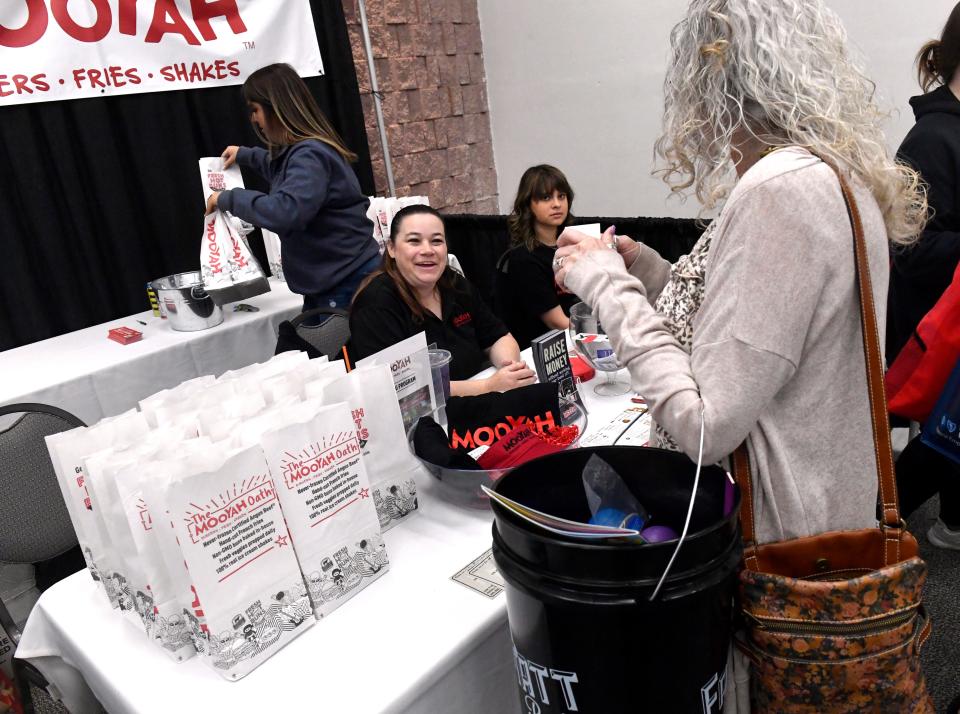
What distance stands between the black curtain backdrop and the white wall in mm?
1781

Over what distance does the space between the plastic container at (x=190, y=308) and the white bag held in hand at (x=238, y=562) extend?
204 cm

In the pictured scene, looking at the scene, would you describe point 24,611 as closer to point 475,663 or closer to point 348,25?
point 475,663

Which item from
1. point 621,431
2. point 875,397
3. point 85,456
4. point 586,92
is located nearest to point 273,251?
point 586,92

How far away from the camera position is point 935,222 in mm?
1899

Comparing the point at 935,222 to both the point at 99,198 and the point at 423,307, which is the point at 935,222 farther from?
the point at 99,198

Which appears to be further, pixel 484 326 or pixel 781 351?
pixel 484 326

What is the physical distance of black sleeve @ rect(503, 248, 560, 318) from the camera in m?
2.79

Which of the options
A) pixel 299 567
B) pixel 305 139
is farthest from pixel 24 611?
pixel 305 139

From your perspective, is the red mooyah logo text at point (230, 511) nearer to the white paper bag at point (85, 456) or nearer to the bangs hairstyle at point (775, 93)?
the white paper bag at point (85, 456)

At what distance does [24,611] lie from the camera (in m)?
1.71

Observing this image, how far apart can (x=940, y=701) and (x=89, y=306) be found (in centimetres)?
345

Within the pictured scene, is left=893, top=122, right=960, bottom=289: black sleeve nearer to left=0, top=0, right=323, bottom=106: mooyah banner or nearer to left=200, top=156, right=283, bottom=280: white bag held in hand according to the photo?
left=200, top=156, right=283, bottom=280: white bag held in hand

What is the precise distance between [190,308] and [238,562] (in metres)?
2.12

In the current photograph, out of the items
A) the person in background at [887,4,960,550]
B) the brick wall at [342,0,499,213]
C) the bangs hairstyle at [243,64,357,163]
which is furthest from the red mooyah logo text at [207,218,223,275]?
the person in background at [887,4,960,550]
